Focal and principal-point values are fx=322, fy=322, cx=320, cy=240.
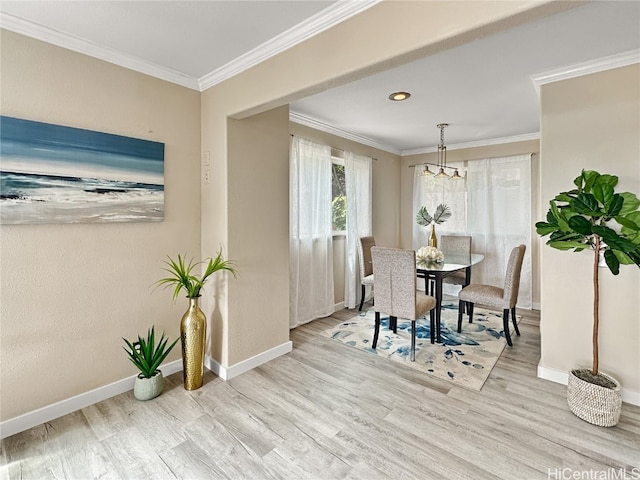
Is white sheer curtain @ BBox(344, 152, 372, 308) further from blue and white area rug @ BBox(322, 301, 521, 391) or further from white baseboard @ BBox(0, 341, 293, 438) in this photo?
white baseboard @ BBox(0, 341, 293, 438)

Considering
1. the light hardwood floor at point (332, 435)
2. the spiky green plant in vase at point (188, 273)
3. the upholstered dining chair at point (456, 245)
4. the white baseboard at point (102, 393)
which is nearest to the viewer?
the light hardwood floor at point (332, 435)

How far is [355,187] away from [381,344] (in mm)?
2149

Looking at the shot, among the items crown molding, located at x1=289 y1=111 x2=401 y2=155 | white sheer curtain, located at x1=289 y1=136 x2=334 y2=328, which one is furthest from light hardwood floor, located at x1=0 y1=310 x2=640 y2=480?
crown molding, located at x1=289 y1=111 x2=401 y2=155

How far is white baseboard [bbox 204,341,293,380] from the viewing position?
2.60 m

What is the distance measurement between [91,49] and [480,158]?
472 cm

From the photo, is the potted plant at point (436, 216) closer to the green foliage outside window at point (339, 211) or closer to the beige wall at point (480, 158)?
the beige wall at point (480, 158)

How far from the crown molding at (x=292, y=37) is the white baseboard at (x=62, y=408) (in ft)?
7.85

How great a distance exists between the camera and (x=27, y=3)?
5.63 feet

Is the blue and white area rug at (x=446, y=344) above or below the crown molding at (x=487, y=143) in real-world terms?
below

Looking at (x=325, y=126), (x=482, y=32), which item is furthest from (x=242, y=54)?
(x=325, y=126)

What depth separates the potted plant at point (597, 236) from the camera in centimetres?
184

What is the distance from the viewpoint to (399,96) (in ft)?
9.75

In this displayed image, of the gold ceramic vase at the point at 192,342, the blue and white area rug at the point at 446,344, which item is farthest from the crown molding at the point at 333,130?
the blue and white area rug at the point at 446,344

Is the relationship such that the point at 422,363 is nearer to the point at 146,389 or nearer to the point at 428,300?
the point at 428,300
